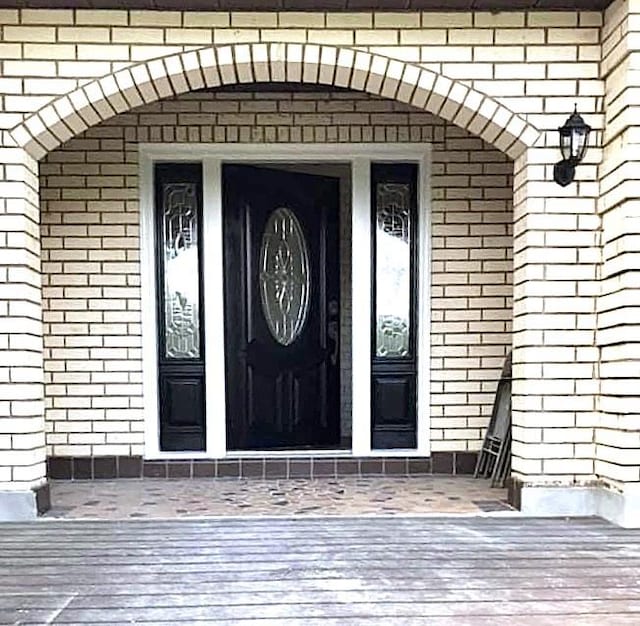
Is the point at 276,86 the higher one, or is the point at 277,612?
the point at 276,86

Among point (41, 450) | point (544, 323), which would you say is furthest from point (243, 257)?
point (544, 323)

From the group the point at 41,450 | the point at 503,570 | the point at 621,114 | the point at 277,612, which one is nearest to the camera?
the point at 277,612

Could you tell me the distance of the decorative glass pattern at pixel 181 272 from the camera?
4090 millimetres

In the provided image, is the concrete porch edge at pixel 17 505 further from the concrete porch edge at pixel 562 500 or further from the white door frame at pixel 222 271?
the concrete porch edge at pixel 562 500

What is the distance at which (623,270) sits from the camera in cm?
288

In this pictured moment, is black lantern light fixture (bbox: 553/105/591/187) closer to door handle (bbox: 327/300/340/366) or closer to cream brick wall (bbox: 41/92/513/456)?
cream brick wall (bbox: 41/92/513/456)

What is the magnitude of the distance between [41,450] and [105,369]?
90 cm

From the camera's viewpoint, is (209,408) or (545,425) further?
(209,408)

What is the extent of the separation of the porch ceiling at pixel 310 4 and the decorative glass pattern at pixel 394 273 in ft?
4.36

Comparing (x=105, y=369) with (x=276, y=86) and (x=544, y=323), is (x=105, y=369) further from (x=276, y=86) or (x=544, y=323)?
(x=544, y=323)

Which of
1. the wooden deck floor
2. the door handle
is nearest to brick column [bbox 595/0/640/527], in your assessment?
the wooden deck floor

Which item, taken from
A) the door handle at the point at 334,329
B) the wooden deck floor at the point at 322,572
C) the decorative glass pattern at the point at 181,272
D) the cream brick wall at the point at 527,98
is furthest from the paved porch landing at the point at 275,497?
the door handle at the point at 334,329

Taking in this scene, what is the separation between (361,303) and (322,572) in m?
2.06

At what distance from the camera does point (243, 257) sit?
13.9 feet
